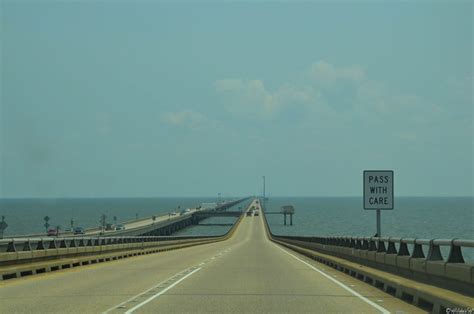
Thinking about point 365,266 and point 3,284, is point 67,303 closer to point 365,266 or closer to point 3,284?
point 3,284

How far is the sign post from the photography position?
25.2m

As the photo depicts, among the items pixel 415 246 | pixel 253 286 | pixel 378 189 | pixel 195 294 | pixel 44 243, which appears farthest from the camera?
pixel 44 243

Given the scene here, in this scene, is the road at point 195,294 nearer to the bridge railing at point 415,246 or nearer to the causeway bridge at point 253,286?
the causeway bridge at point 253,286

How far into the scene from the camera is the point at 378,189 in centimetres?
2539

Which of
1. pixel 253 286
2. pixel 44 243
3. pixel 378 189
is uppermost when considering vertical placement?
pixel 378 189

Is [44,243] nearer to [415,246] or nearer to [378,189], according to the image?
[378,189]

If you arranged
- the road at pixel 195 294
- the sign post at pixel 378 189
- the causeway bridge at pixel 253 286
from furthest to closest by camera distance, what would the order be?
1. the sign post at pixel 378 189
2. the road at pixel 195 294
3. the causeway bridge at pixel 253 286

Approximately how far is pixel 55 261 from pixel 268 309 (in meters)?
16.4

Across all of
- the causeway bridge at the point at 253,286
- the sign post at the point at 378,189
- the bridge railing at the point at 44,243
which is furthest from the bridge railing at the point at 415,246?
the bridge railing at the point at 44,243

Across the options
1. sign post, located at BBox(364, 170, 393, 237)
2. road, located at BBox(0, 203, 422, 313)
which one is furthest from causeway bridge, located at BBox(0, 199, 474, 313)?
sign post, located at BBox(364, 170, 393, 237)

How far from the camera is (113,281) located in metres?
22.4

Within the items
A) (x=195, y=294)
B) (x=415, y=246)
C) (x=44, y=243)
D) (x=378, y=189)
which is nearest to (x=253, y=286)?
(x=195, y=294)

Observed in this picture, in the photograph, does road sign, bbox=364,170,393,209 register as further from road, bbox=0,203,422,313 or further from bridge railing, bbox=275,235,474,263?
road, bbox=0,203,422,313

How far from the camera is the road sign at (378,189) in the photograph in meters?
25.2
